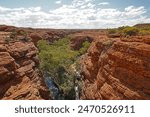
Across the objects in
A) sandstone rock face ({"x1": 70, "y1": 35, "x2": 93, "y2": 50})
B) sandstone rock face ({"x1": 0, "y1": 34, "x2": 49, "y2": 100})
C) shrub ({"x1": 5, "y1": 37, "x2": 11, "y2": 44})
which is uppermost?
shrub ({"x1": 5, "y1": 37, "x2": 11, "y2": 44})

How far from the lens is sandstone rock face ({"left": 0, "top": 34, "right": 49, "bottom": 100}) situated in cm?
1177

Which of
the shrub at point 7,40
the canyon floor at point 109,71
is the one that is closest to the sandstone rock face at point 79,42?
the canyon floor at point 109,71

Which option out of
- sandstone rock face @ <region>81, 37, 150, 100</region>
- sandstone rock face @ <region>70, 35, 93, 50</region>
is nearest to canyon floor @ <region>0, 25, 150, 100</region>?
sandstone rock face @ <region>81, 37, 150, 100</region>

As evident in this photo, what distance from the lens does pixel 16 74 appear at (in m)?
13.1

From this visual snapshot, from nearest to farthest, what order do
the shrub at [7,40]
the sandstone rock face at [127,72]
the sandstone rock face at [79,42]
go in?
the sandstone rock face at [127,72] < the shrub at [7,40] < the sandstone rock face at [79,42]

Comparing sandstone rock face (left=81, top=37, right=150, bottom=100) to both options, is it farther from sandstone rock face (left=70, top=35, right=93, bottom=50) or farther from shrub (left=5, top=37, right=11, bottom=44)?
sandstone rock face (left=70, top=35, right=93, bottom=50)

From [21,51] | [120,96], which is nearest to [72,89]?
[21,51]

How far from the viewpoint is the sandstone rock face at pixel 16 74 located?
11.8 m

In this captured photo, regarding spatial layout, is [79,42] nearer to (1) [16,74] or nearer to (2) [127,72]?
(1) [16,74]

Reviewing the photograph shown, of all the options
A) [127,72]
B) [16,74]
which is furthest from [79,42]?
[127,72]

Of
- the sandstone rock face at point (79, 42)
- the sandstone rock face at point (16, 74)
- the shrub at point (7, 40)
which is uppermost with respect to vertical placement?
the shrub at point (7, 40)

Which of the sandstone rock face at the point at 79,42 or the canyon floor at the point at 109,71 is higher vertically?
the canyon floor at the point at 109,71

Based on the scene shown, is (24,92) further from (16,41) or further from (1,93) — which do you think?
(16,41)

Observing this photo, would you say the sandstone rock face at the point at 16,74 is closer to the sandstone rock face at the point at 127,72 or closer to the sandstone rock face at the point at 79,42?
the sandstone rock face at the point at 127,72
